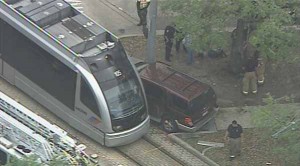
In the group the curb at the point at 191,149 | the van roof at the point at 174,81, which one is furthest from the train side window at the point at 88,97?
the curb at the point at 191,149

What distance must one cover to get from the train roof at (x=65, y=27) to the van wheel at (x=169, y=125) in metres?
2.72

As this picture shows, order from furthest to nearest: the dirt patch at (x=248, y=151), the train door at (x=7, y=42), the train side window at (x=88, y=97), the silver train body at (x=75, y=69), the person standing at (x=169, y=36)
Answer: the person standing at (x=169, y=36), the train door at (x=7, y=42), the dirt patch at (x=248, y=151), the silver train body at (x=75, y=69), the train side window at (x=88, y=97)

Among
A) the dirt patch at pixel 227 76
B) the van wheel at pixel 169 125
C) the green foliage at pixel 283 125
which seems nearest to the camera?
the green foliage at pixel 283 125

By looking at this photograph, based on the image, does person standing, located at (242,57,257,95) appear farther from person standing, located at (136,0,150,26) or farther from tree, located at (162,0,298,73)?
person standing, located at (136,0,150,26)

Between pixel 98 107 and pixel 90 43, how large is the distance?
1862mm

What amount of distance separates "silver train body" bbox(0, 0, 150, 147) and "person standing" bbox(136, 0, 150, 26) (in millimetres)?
4842

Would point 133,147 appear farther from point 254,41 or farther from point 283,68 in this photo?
point 283,68

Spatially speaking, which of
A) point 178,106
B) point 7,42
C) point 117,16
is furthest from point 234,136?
point 117,16

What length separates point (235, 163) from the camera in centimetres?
2134

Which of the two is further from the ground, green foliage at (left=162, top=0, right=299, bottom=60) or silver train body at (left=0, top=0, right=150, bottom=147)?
green foliage at (left=162, top=0, right=299, bottom=60)

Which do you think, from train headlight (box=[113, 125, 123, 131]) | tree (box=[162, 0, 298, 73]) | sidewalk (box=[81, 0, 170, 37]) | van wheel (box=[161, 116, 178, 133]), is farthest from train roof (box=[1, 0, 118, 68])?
sidewalk (box=[81, 0, 170, 37])

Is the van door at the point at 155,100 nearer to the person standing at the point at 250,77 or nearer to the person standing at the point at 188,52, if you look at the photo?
the person standing at the point at 188,52

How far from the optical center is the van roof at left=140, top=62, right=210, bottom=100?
22094 mm

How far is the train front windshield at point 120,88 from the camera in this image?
21.0 meters
